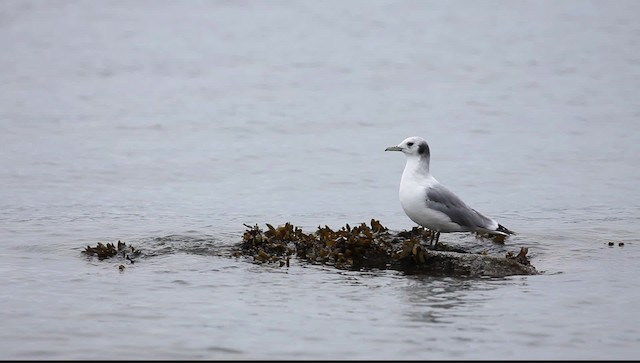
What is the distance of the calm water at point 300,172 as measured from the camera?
340 inches

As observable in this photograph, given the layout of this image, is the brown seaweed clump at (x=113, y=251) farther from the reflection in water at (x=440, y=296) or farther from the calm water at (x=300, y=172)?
the reflection in water at (x=440, y=296)

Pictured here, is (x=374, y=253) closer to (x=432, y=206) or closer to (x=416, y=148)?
(x=432, y=206)

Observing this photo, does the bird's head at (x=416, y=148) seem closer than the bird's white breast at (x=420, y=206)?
No

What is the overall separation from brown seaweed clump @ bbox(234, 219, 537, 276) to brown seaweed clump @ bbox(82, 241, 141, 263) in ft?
3.86

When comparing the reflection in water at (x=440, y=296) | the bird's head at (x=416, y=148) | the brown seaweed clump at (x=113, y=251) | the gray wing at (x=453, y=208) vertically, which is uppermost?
the bird's head at (x=416, y=148)

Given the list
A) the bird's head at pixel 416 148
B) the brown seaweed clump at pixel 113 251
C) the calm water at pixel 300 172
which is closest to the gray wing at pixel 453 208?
the bird's head at pixel 416 148

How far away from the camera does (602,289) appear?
9898mm

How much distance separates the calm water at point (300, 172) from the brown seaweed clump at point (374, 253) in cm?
30

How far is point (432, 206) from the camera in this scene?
34.8 ft

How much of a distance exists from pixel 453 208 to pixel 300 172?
766 cm

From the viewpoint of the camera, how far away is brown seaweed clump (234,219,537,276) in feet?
33.7

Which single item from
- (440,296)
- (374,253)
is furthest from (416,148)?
(440,296)

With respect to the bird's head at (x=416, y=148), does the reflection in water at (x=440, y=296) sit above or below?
below

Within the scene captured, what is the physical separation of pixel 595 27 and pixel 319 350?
3494 cm
